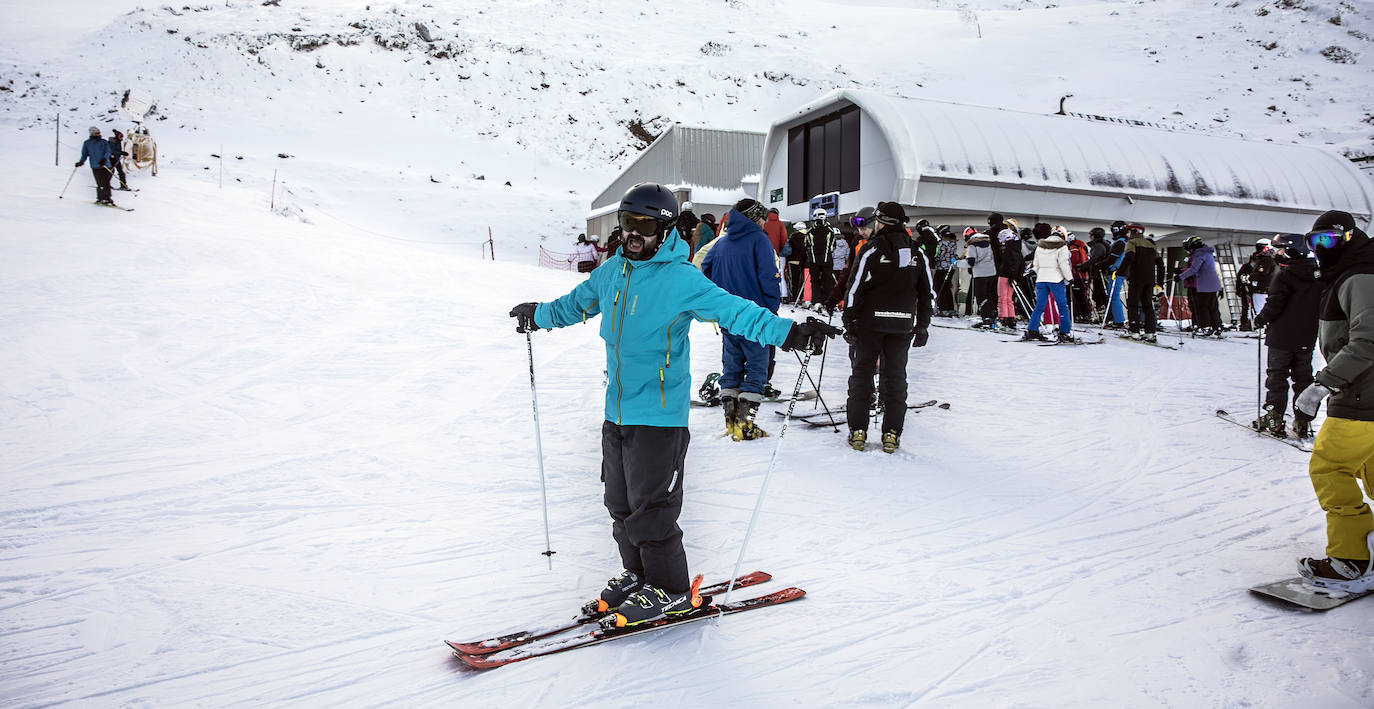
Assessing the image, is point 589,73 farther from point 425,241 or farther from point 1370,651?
point 1370,651

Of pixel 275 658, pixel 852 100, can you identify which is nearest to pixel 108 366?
pixel 275 658

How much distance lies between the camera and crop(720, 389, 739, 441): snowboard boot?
229 inches

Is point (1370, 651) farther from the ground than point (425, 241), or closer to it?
closer to it

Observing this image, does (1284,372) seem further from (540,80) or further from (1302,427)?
(540,80)

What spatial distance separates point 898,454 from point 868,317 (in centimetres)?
106

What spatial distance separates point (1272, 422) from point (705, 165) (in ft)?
61.7

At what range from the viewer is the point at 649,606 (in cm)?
289

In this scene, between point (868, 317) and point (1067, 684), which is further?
point (868, 317)

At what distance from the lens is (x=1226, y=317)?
16.0m

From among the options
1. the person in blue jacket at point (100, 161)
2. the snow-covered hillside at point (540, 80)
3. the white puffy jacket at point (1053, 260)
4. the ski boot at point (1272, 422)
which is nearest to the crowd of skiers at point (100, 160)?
the person in blue jacket at point (100, 161)

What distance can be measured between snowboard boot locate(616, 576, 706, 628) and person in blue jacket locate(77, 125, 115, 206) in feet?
45.1

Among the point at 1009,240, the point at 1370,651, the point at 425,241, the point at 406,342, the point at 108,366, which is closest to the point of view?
the point at 1370,651

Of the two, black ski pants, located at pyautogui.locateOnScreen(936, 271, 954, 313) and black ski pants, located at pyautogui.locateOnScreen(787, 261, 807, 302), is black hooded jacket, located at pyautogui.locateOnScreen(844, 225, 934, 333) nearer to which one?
black ski pants, located at pyautogui.locateOnScreen(936, 271, 954, 313)

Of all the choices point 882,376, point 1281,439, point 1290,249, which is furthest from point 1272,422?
point 882,376
